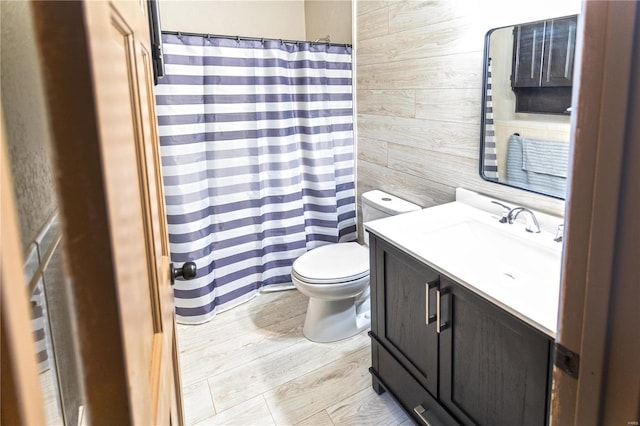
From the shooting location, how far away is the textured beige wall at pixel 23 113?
0.49 metres

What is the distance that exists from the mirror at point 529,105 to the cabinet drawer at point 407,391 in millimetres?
885

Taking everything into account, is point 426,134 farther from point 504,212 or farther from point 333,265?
point 333,265

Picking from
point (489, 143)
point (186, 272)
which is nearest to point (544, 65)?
point (489, 143)

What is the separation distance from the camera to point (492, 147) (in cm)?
186

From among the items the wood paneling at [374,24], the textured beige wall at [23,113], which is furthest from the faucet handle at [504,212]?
the textured beige wall at [23,113]

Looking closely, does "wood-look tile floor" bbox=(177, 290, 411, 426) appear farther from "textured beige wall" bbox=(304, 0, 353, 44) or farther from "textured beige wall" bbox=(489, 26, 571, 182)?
"textured beige wall" bbox=(304, 0, 353, 44)

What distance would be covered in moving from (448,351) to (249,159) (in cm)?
165

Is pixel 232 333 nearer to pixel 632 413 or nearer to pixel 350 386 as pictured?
pixel 350 386

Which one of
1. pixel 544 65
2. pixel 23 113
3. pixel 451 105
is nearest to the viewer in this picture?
pixel 23 113

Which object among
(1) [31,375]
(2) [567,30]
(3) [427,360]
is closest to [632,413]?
(1) [31,375]

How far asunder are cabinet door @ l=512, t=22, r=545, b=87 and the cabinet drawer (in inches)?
48.4

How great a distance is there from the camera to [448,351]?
1475 mm

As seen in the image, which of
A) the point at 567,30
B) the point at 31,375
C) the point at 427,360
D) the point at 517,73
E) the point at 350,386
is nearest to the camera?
the point at 31,375

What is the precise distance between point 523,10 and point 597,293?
143 cm
